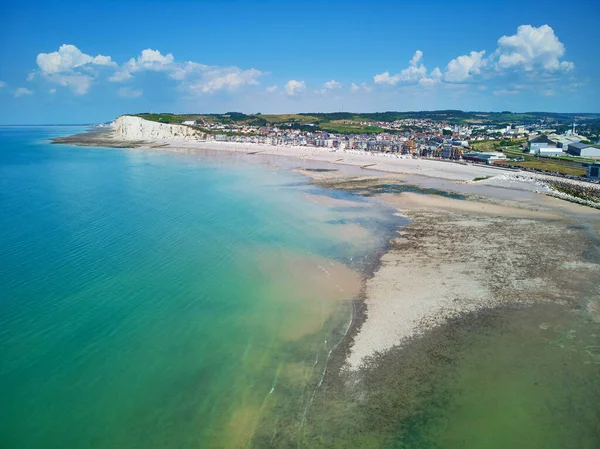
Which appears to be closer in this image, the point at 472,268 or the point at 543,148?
the point at 472,268

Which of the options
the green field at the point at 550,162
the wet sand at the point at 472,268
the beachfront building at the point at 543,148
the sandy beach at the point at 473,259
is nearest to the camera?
the wet sand at the point at 472,268

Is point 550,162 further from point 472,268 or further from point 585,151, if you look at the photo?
point 472,268

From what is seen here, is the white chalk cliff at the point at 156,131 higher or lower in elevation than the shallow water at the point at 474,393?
higher

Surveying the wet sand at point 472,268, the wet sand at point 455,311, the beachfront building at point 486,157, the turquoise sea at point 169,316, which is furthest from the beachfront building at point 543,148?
the turquoise sea at point 169,316

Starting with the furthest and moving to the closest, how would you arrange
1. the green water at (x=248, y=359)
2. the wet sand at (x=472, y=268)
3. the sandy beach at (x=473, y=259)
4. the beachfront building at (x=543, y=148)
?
the beachfront building at (x=543, y=148) → the sandy beach at (x=473, y=259) → the wet sand at (x=472, y=268) → the green water at (x=248, y=359)

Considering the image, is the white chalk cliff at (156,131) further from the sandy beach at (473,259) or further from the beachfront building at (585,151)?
the beachfront building at (585,151)

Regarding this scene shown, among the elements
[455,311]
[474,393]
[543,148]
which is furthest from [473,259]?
[543,148]
